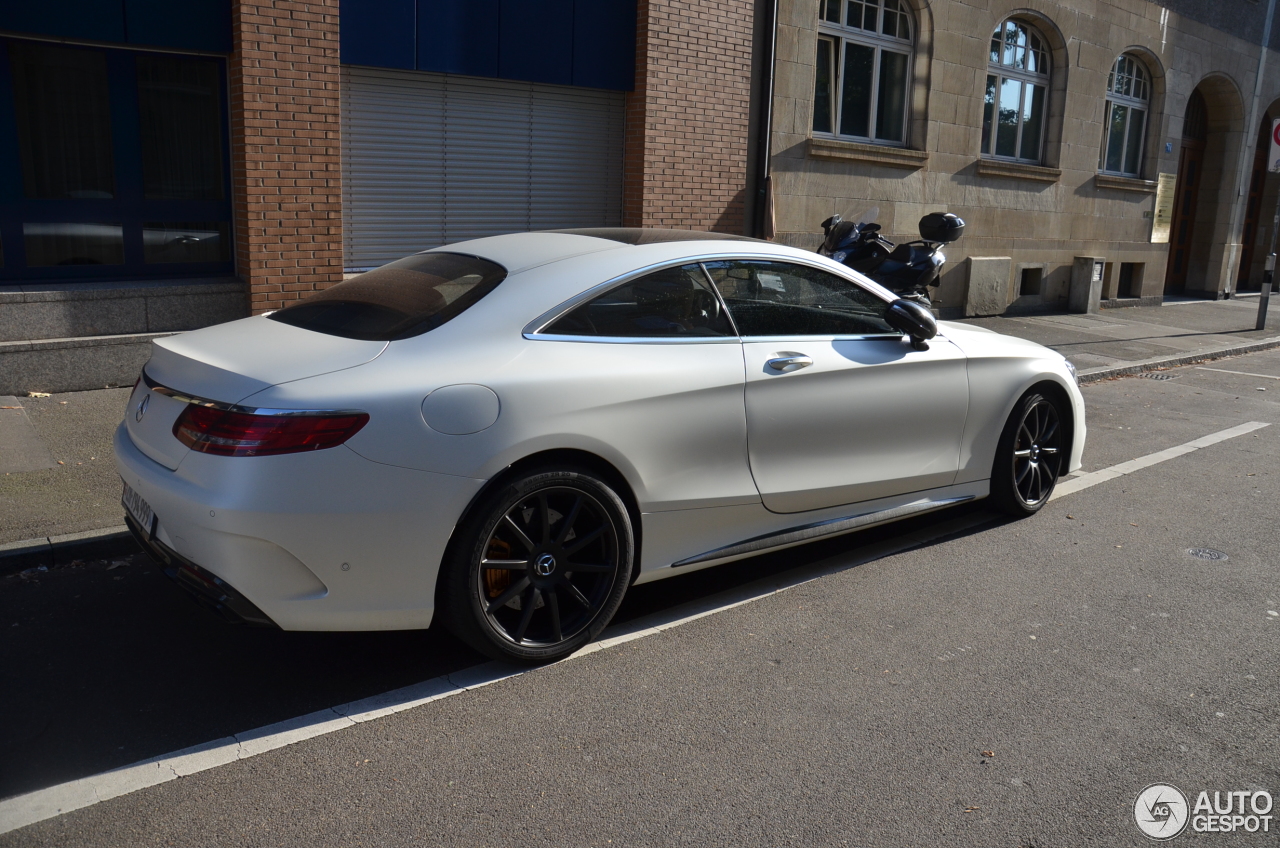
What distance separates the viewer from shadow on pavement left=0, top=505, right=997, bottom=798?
3.39 meters

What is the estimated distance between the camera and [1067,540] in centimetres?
575

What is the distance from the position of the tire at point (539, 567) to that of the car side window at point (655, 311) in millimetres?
615

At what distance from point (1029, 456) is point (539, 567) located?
326 cm

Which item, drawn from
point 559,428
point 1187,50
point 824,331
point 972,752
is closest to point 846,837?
point 972,752

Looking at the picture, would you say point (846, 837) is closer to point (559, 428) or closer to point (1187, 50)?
point (559, 428)

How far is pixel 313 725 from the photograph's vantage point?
3.54 metres

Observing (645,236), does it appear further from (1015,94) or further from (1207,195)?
(1207,195)

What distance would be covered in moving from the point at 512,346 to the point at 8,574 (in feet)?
9.01

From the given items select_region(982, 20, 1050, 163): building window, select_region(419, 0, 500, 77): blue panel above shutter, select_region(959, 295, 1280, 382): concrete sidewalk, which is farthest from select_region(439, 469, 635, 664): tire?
select_region(982, 20, 1050, 163): building window

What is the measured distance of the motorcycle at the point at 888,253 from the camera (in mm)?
10125

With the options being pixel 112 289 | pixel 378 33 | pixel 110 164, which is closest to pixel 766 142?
pixel 378 33

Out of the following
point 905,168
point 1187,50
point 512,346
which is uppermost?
point 1187,50

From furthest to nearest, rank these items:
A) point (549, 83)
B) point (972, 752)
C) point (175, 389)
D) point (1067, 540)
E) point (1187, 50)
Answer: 1. point (1187, 50)
2. point (549, 83)
3. point (1067, 540)
4. point (175, 389)
5. point (972, 752)

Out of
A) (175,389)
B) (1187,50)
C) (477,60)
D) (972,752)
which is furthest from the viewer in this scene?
(1187,50)
